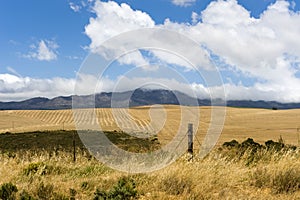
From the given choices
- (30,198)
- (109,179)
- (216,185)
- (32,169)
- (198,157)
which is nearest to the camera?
(30,198)

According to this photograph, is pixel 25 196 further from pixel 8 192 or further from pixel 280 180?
pixel 280 180

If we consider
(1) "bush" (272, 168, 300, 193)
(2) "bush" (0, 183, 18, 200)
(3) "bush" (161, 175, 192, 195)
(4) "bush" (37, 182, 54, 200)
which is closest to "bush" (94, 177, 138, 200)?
(3) "bush" (161, 175, 192, 195)

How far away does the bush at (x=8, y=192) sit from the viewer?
7.04m

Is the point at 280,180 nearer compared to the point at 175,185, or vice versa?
the point at 175,185

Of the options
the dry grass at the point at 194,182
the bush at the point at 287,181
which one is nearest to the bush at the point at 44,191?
the dry grass at the point at 194,182

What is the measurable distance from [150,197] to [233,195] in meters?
1.56

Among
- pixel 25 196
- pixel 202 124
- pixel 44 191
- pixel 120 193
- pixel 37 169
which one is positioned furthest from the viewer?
pixel 202 124

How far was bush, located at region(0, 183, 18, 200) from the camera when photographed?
7035 millimetres

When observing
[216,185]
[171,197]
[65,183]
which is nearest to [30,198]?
[65,183]

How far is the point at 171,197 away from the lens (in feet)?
23.7

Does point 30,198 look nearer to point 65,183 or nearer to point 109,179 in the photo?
point 65,183

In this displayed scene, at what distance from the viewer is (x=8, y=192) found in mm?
7148

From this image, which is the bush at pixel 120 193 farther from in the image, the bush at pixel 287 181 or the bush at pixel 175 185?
the bush at pixel 287 181

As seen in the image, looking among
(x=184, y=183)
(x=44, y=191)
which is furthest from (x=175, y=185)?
(x=44, y=191)
